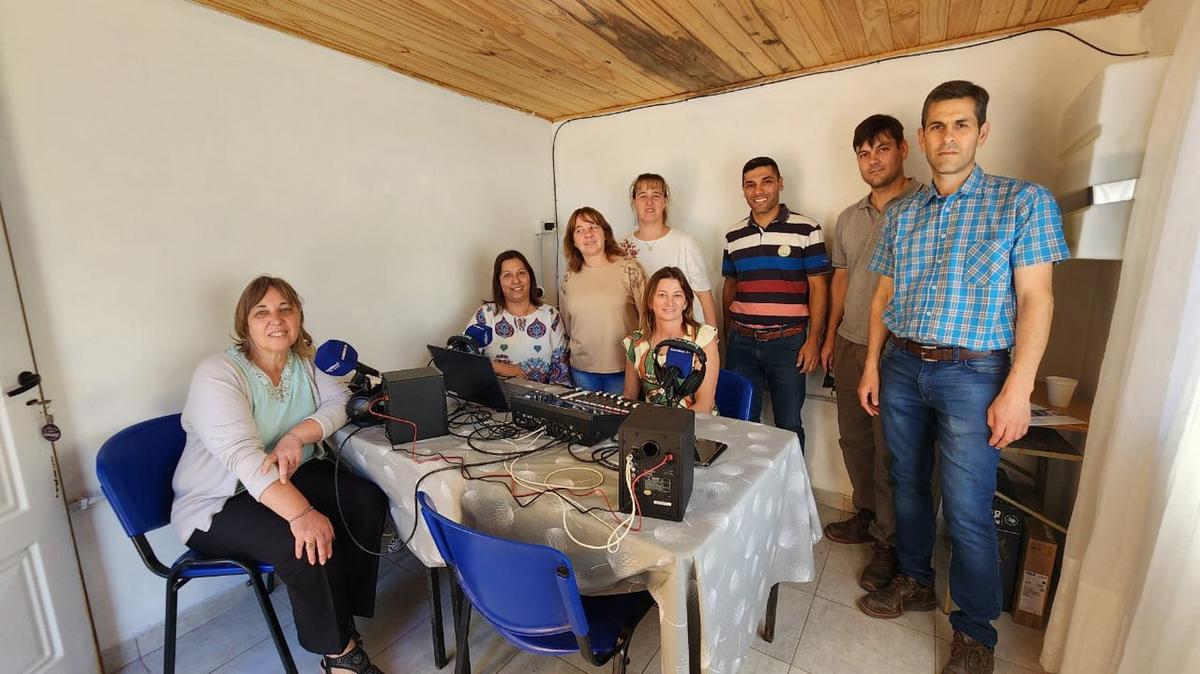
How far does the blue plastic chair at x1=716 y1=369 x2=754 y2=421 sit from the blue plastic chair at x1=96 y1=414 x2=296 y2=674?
1.68 m

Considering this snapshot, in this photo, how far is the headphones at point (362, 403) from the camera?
180 centimetres

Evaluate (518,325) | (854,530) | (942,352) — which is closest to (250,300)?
(518,325)

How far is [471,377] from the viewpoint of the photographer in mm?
1859

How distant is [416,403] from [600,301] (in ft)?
3.59

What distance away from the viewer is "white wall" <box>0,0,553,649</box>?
154cm

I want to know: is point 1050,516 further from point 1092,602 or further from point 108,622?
point 108,622

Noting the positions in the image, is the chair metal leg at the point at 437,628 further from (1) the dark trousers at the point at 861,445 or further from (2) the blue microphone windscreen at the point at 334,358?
(1) the dark trousers at the point at 861,445

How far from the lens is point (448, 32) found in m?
2.04

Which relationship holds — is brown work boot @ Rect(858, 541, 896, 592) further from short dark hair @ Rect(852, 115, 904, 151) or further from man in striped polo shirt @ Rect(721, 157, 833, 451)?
short dark hair @ Rect(852, 115, 904, 151)

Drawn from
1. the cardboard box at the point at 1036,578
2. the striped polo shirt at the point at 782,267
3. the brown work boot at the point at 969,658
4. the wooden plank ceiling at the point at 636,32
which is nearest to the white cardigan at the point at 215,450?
the wooden plank ceiling at the point at 636,32

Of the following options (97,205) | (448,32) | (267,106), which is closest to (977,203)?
(448,32)

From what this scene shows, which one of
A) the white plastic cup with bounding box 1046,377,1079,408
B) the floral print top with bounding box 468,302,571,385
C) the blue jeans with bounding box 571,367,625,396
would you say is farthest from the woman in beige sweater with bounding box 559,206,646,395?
the white plastic cup with bounding box 1046,377,1079,408

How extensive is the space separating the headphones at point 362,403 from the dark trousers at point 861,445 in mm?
1997

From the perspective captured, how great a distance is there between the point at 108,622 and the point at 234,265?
4.35 feet
